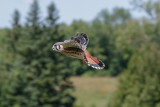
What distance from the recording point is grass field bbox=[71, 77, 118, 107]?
4969 cm

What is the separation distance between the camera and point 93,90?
55.9 metres

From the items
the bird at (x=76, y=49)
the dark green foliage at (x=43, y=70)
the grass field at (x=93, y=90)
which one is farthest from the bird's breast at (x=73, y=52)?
the grass field at (x=93, y=90)

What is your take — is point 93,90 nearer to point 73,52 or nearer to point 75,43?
point 73,52

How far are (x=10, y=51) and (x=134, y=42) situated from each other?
17.4 meters

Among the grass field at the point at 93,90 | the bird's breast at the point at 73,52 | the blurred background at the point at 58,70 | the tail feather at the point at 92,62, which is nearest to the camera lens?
the tail feather at the point at 92,62

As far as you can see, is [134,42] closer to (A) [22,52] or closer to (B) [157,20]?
(B) [157,20]

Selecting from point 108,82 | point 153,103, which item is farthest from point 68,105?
point 108,82

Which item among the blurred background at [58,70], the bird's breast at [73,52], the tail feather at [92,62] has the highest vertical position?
the blurred background at [58,70]

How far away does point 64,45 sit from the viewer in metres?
4.30

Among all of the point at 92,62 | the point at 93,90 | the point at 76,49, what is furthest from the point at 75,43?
the point at 93,90

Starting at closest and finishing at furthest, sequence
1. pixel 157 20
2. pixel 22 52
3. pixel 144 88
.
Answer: pixel 144 88 < pixel 22 52 < pixel 157 20

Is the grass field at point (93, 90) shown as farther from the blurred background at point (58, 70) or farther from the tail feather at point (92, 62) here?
the tail feather at point (92, 62)

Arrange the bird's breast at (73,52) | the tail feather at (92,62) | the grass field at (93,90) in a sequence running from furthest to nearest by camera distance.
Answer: the grass field at (93,90) < the bird's breast at (73,52) < the tail feather at (92,62)

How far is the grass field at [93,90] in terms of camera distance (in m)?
49.7
